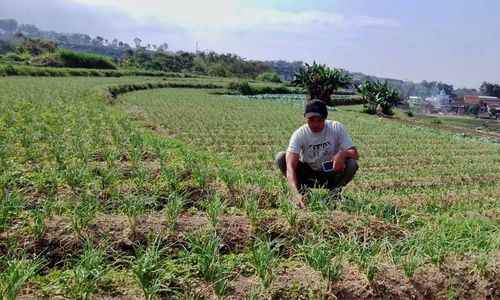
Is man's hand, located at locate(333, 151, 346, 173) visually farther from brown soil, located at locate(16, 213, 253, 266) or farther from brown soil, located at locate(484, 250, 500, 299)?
brown soil, located at locate(484, 250, 500, 299)

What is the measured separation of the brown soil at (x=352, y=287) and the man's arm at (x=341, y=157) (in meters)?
2.37

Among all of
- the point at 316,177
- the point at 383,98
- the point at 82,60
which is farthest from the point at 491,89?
the point at 316,177

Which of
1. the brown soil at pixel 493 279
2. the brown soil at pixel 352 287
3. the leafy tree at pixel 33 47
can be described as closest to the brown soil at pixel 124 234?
the brown soil at pixel 352 287

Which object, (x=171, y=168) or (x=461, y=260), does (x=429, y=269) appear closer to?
(x=461, y=260)

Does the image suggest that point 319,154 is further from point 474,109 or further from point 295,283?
point 474,109

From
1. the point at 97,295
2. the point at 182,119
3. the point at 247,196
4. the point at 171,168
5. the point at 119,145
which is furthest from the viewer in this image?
the point at 182,119

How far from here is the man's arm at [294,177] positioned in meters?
5.05

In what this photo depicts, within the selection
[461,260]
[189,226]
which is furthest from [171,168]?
[461,260]

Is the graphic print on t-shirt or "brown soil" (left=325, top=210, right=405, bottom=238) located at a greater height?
the graphic print on t-shirt

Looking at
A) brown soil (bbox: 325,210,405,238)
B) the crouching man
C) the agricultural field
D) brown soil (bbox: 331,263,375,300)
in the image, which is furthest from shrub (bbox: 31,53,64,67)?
brown soil (bbox: 331,263,375,300)

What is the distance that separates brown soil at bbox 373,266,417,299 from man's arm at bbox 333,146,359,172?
2.25m

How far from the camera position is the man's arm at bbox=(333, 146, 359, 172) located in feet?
18.8

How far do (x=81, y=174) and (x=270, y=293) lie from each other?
9.89 feet

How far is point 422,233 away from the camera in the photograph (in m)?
4.35
